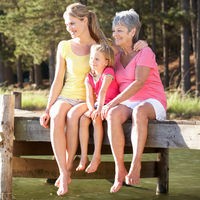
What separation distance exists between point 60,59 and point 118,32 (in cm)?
66

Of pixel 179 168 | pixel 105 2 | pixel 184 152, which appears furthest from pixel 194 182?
pixel 105 2

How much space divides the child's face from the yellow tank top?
28cm

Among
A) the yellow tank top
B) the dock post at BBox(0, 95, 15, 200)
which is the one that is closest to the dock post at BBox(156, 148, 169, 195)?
the dock post at BBox(0, 95, 15, 200)

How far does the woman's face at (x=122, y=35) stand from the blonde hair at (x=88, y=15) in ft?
0.89

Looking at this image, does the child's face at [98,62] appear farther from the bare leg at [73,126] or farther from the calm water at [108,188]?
the calm water at [108,188]

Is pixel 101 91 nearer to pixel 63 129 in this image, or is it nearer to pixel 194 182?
pixel 63 129

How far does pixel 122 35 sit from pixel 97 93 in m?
0.56

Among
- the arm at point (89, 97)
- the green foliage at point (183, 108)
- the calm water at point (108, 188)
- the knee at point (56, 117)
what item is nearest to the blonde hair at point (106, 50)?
the arm at point (89, 97)

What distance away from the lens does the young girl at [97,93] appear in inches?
210

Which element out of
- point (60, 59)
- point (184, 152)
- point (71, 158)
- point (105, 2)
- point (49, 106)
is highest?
point (105, 2)

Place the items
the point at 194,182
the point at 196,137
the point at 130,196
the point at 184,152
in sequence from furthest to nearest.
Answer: the point at 184,152
the point at 194,182
the point at 130,196
the point at 196,137

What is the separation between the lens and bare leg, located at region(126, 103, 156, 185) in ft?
16.7

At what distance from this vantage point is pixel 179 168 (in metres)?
9.37

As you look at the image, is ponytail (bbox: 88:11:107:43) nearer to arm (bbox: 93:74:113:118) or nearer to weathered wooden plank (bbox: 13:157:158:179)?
arm (bbox: 93:74:113:118)
